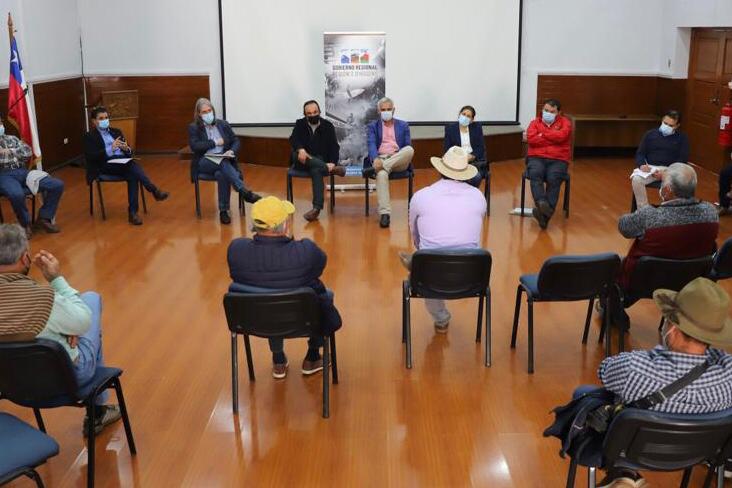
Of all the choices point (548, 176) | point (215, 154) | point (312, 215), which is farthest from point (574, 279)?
point (215, 154)

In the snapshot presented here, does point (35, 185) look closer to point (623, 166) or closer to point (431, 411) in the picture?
point (431, 411)

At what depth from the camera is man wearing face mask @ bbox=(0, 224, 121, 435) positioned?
3.04 meters

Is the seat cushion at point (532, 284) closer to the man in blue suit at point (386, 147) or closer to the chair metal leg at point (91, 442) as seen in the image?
the chair metal leg at point (91, 442)

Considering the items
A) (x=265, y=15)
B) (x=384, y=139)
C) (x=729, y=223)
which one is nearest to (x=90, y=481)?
(x=384, y=139)

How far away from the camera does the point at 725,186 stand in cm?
814

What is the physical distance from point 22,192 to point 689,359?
6352 mm

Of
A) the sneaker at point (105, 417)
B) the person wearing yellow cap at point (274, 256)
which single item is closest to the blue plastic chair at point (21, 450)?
the sneaker at point (105, 417)

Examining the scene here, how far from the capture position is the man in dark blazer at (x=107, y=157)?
800cm

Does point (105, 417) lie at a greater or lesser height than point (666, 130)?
lesser

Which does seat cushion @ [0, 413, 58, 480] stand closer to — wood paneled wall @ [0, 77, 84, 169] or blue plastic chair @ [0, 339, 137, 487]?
blue plastic chair @ [0, 339, 137, 487]

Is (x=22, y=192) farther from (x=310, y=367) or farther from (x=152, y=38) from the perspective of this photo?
(x=152, y=38)

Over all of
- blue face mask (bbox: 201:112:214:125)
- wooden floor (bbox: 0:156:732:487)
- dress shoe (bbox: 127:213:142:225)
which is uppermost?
blue face mask (bbox: 201:112:214:125)

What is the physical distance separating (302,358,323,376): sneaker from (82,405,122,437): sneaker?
3.36 feet

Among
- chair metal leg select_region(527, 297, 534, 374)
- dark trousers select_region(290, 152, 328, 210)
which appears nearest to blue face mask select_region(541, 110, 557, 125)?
dark trousers select_region(290, 152, 328, 210)
